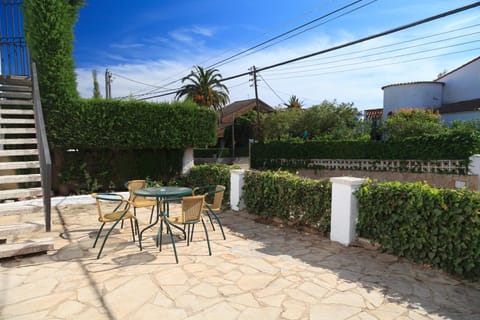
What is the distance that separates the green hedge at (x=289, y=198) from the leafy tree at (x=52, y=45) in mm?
5332

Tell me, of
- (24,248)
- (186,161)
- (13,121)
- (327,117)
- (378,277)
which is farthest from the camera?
(327,117)

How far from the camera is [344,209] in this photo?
4.40 metres

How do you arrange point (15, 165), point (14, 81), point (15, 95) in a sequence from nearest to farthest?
point (15, 165), point (15, 95), point (14, 81)

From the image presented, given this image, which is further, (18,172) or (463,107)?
(463,107)

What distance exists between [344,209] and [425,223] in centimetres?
106

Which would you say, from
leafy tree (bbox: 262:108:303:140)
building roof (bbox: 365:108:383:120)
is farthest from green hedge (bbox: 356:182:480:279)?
leafy tree (bbox: 262:108:303:140)

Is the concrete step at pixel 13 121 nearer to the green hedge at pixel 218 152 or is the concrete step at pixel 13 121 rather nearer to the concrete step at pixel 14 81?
the concrete step at pixel 14 81

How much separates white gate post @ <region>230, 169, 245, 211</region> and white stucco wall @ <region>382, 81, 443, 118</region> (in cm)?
1689

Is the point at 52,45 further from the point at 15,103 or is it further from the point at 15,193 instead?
the point at 15,193

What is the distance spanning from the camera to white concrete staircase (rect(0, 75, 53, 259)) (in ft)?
13.0

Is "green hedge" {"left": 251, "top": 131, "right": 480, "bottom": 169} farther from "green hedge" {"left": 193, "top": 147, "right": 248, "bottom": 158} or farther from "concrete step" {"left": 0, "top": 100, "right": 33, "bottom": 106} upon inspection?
"green hedge" {"left": 193, "top": 147, "right": 248, "bottom": 158}

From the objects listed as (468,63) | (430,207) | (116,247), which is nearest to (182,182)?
(116,247)

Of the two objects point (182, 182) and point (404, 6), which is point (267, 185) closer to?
point (182, 182)

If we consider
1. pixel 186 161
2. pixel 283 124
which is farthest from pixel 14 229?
pixel 283 124
